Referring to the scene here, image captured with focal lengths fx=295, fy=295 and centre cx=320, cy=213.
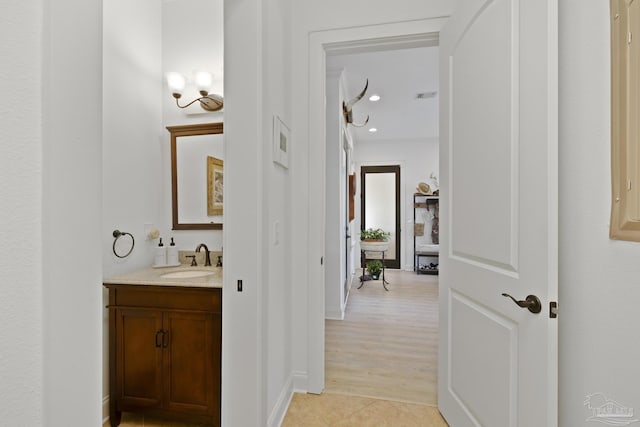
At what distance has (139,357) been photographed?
5.50 ft

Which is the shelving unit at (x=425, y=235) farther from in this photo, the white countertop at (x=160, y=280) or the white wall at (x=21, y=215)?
the white wall at (x=21, y=215)

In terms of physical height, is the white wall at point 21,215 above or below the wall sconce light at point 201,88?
below

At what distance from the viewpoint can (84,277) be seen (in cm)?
56

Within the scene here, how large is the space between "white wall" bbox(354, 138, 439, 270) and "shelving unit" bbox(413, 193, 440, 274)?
134mm

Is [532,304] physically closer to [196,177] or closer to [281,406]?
[281,406]

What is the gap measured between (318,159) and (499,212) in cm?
115

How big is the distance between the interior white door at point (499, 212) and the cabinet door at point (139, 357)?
5.45ft

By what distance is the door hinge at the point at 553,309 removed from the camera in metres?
1.01

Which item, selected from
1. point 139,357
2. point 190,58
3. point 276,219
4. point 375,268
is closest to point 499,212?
point 276,219

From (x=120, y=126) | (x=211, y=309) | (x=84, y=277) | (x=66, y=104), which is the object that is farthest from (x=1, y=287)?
(x=120, y=126)

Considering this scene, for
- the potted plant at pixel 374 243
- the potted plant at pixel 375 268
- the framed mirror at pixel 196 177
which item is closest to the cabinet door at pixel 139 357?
the framed mirror at pixel 196 177

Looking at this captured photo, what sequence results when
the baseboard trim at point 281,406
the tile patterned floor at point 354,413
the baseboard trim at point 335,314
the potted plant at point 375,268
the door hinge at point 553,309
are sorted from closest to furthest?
the door hinge at point 553,309
the baseboard trim at point 281,406
the tile patterned floor at point 354,413
the baseboard trim at point 335,314
the potted plant at point 375,268

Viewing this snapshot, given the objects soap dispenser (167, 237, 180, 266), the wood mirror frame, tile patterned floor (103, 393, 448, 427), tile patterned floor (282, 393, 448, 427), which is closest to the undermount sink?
soap dispenser (167, 237, 180, 266)

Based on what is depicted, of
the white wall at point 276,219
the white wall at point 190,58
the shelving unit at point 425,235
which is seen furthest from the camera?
the shelving unit at point 425,235
